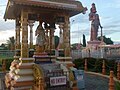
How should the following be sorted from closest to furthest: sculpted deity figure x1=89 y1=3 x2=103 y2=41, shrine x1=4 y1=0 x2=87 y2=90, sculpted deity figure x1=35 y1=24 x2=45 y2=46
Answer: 1. shrine x1=4 y1=0 x2=87 y2=90
2. sculpted deity figure x1=35 y1=24 x2=45 y2=46
3. sculpted deity figure x1=89 y1=3 x2=103 y2=41

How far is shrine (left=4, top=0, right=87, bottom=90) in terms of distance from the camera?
374 inches

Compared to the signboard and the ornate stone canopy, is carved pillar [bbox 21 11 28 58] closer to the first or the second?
the ornate stone canopy

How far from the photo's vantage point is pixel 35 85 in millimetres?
9703

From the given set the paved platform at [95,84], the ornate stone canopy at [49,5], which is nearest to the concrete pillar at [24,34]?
the ornate stone canopy at [49,5]

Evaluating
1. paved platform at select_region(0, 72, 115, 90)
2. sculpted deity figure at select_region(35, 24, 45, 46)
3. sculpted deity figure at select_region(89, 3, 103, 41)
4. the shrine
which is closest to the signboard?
the shrine

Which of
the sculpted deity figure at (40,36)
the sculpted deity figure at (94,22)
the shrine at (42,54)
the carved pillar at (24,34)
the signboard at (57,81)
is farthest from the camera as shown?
the sculpted deity figure at (94,22)

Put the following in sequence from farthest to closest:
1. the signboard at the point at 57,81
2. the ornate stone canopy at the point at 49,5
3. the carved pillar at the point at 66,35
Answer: the carved pillar at the point at 66,35 < the ornate stone canopy at the point at 49,5 < the signboard at the point at 57,81

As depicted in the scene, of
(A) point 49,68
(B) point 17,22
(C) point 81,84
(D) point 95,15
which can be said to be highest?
(D) point 95,15

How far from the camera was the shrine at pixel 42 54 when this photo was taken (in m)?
9.49

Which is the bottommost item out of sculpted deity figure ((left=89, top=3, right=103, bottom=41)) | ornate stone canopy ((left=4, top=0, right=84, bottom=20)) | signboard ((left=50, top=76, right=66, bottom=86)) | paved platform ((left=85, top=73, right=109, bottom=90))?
paved platform ((left=85, top=73, right=109, bottom=90))

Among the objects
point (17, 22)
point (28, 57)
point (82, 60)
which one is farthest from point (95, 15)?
point (28, 57)

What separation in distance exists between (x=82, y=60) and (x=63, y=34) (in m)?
10.4

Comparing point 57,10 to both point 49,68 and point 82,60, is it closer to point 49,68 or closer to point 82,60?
point 49,68

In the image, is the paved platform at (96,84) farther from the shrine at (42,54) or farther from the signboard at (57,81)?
the signboard at (57,81)
